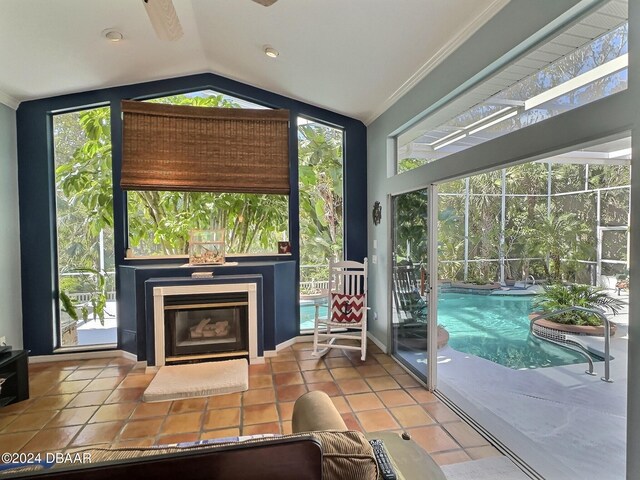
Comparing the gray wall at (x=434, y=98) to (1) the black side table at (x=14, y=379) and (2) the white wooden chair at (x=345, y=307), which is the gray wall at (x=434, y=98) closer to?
(2) the white wooden chair at (x=345, y=307)

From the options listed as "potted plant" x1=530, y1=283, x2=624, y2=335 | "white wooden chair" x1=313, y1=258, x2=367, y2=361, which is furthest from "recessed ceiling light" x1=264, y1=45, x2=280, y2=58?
"potted plant" x1=530, y1=283, x2=624, y2=335

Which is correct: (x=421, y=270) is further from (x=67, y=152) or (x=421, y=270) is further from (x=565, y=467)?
(x=67, y=152)

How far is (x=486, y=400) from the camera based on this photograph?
9.61 ft

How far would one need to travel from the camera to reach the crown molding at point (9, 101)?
3.32 m

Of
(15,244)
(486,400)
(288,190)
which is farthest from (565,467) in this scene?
(15,244)

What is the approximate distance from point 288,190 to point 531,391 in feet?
11.0

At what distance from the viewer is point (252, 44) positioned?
309 cm

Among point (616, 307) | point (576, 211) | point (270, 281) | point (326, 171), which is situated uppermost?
point (326, 171)

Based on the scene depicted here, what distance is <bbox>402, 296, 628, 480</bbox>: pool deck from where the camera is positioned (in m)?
2.04

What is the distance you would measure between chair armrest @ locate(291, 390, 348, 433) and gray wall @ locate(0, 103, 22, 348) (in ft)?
12.0

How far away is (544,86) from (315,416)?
7.02 feet

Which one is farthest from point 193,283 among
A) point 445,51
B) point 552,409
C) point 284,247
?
point 552,409

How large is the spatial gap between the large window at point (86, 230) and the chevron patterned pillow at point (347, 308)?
104 inches

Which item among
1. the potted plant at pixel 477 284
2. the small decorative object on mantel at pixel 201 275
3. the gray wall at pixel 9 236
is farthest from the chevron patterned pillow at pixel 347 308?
the potted plant at pixel 477 284
